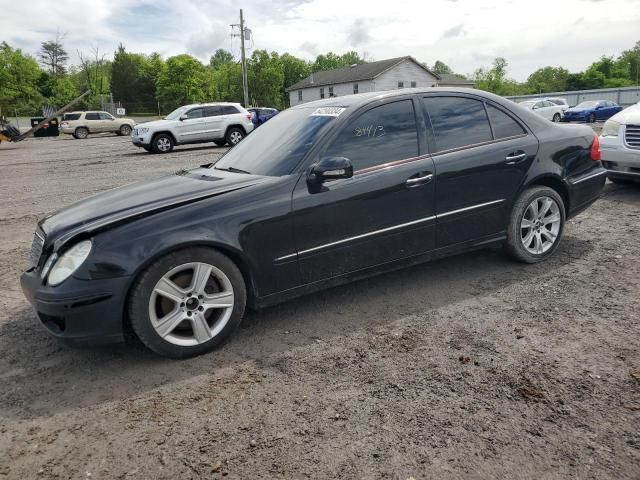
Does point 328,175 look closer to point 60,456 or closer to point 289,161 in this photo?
point 289,161

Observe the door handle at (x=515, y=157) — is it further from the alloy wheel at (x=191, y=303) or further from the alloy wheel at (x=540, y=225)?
the alloy wheel at (x=191, y=303)

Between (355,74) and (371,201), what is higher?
(355,74)

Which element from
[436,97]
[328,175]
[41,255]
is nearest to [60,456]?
[41,255]

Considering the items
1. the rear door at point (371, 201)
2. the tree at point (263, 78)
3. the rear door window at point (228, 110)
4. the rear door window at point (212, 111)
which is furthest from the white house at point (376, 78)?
the rear door at point (371, 201)

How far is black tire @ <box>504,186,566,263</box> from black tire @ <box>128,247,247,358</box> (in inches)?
100.0

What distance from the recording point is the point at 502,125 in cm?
460

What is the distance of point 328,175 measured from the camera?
3592 mm

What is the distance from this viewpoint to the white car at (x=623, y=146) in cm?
729

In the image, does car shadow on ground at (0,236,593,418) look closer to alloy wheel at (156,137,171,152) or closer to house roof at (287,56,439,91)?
alloy wheel at (156,137,171,152)

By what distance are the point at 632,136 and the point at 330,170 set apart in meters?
5.83

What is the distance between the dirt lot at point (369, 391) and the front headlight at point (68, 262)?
624 mm

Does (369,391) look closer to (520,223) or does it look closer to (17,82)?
(520,223)

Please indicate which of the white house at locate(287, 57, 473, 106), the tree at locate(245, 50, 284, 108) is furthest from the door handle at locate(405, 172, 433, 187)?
the tree at locate(245, 50, 284, 108)

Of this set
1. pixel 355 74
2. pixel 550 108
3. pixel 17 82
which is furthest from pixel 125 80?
pixel 550 108
